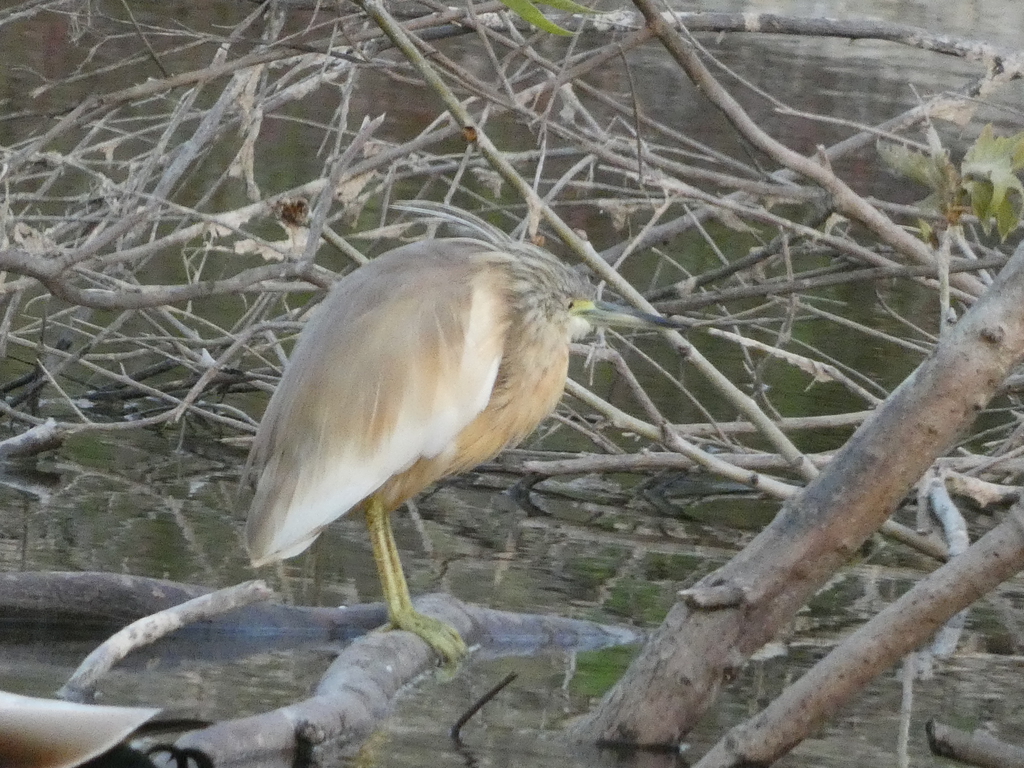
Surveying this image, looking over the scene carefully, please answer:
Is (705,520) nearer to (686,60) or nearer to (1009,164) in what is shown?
(686,60)

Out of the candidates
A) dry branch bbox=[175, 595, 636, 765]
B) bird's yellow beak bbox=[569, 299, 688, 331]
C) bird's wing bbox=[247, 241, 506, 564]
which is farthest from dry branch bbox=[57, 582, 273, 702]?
bird's yellow beak bbox=[569, 299, 688, 331]

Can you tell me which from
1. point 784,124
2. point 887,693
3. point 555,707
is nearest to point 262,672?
point 555,707

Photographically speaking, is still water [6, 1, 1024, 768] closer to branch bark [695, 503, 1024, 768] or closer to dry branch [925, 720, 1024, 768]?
branch bark [695, 503, 1024, 768]

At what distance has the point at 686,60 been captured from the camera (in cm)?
337

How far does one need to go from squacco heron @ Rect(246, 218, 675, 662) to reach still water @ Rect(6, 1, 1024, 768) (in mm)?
295

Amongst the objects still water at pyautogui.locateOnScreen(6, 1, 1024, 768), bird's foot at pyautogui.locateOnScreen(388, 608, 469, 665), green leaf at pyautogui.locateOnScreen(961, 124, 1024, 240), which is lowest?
still water at pyautogui.locateOnScreen(6, 1, 1024, 768)

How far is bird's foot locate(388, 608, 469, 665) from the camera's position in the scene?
12.6ft

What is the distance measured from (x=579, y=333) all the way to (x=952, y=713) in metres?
1.17

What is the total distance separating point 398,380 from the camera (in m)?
3.86

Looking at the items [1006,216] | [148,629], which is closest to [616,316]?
[1006,216]

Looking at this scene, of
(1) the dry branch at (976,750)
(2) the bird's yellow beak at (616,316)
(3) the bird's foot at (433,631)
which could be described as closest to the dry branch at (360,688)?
(3) the bird's foot at (433,631)

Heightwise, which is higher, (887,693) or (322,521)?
(322,521)

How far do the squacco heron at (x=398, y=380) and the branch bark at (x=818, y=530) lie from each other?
0.71 metres

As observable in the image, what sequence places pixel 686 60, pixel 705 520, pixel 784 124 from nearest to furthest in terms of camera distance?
pixel 686 60 < pixel 705 520 < pixel 784 124
